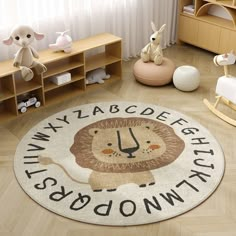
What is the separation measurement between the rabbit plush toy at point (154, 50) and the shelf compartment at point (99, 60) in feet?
0.97

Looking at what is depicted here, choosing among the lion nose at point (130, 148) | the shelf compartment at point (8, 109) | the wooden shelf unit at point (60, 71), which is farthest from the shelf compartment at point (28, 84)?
the lion nose at point (130, 148)

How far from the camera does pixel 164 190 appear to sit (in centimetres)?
285

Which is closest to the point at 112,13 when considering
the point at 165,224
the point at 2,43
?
the point at 2,43

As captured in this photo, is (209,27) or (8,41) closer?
(8,41)

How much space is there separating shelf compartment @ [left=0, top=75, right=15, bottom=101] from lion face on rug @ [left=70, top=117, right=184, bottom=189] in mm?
689

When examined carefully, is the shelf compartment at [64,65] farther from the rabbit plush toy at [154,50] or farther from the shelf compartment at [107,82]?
the rabbit plush toy at [154,50]

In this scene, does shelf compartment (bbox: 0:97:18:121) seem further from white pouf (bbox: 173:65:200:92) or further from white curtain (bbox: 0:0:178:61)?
white pouf (bbox: 173:65:200:92)

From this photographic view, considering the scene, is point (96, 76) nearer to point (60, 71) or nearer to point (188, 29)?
point (60, 71)

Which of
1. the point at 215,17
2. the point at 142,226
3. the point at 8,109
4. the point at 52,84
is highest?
the point at 215,17

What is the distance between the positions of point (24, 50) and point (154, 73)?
1.31m

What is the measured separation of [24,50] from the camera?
3.57 meters

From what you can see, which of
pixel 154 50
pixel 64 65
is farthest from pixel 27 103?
pixel 154 50

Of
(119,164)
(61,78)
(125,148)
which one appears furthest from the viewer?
(61,78)

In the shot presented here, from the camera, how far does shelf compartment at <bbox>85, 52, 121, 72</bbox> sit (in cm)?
418
